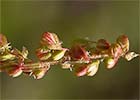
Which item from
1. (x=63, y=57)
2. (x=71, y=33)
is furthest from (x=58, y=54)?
(x=71, y=33)

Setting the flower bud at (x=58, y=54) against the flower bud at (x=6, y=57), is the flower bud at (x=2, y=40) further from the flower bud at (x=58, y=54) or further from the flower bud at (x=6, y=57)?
the flower bud at (x=58, y=54)

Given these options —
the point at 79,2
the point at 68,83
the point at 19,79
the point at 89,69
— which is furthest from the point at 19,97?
the point at 89,69

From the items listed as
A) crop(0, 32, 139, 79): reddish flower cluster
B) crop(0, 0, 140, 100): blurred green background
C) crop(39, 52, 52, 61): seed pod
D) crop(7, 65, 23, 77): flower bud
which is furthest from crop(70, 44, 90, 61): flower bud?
crop(0, 0, 140, 100): blurred green background

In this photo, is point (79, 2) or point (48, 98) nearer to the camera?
point (48, 98)

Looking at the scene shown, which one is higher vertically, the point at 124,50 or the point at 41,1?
the point at 41,1

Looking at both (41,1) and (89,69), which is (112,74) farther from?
(89,69)

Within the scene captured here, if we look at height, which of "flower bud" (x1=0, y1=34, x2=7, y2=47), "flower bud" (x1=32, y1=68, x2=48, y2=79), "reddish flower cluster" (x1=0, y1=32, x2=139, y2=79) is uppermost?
"flower bud" (x1=0, y1=34, x2=7, y2=47)

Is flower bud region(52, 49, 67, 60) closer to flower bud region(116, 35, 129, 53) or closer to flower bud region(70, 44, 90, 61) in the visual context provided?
flower bud region(70, 44, 90, 61)

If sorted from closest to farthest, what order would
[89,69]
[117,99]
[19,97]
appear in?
[89,69] → [19,97] → [117,99]

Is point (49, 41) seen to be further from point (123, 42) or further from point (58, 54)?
point (123, 42)
